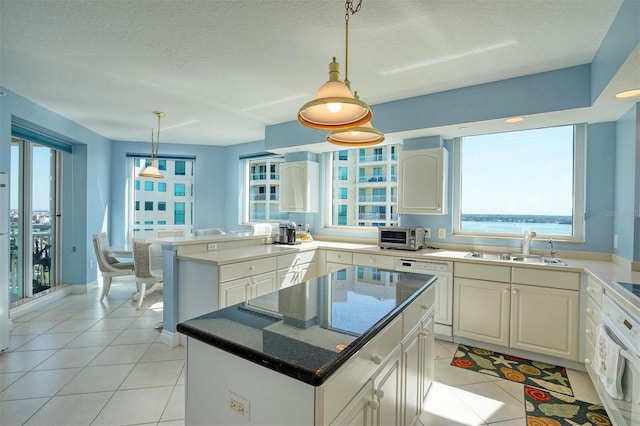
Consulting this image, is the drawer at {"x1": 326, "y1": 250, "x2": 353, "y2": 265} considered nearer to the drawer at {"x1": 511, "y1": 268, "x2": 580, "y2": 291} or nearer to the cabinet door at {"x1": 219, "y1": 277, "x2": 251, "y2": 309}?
the cabinet door at {"x1": 219, "y1": 277, "x2": 251, "y2": 309}

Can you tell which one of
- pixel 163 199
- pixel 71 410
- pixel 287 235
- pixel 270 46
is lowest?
pixel 71 410

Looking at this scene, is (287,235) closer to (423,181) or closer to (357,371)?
(423,181)

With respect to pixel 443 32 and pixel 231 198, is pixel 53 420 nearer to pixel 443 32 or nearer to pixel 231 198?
pixel 443 32

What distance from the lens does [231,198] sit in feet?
19.7

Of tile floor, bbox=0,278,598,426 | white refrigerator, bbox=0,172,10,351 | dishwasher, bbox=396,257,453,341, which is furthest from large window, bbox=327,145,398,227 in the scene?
white refrigerator, bbox=0,172,10,351

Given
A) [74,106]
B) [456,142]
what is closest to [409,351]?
[456,142]

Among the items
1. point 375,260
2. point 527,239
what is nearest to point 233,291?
point 375,260

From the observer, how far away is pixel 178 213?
19.7 ft

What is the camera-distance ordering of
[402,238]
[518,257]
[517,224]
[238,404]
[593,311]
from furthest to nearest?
[402,238]
[517,224]
[518,257]
[593,311]
[238,404]

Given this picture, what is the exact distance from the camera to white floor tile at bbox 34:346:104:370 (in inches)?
101

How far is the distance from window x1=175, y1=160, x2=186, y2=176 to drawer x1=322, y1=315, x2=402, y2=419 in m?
5.70

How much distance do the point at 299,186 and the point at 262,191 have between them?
1.52 meters

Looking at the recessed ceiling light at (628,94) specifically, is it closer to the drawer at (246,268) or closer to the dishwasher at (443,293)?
the dishwasher at (443,293)

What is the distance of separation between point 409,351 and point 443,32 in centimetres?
214
